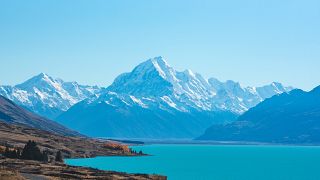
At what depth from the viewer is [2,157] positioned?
200m

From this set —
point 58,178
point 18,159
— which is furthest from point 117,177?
point 18,159

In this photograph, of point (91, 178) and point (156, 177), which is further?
point (156, 177)

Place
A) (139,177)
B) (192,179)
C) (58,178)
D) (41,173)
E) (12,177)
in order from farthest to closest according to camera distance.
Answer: (192,179) → (139,177) → (41,173) → (58,178) → (12,177)

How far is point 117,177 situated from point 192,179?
39619 mm

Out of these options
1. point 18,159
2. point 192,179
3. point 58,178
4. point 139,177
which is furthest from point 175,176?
point 58,178

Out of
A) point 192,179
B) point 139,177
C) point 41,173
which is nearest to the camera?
point 41,173

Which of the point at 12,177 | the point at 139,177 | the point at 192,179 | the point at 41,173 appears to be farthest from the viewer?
the point at 192,179

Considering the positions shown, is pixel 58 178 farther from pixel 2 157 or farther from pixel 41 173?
pixel 2 157

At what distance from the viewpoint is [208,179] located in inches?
7544

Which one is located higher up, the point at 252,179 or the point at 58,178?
the point at 252,179

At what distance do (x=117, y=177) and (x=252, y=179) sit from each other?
193ft

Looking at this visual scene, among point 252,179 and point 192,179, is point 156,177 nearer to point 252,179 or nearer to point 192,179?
point 192,179

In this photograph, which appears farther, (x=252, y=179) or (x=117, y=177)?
(x=252, y=179)

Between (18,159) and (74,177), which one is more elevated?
(18,159)
